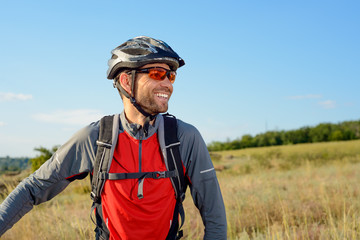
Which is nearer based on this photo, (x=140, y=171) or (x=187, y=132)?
(x=140, y=171)

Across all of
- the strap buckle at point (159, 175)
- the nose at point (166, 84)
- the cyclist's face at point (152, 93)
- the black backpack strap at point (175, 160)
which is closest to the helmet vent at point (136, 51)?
the cyclist's face at point (152, 93)

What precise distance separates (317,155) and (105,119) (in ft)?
85.8

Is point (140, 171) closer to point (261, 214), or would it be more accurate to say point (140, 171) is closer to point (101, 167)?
point (101, 167)

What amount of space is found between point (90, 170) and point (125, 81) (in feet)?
2.89

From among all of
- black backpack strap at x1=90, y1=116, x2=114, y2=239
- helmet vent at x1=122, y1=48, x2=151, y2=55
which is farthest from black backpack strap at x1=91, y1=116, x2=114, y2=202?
helmet vent at x1=122, y1=48, x2=151, y2=55

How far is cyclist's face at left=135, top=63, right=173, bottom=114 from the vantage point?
2680mm

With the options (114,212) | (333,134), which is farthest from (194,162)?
(333,134)

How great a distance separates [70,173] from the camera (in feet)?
8.91

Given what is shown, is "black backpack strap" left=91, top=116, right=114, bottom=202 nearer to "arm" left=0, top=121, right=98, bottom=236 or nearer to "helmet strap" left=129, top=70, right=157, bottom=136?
"arm" left=0, top=121, right=98, bottom=236

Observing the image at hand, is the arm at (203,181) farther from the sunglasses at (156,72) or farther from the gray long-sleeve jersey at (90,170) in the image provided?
the sunglasses at (156,72)

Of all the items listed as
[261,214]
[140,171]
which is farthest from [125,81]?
[261,214]

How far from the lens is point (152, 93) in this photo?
273cm

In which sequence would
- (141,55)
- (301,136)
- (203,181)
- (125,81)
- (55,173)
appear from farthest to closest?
(301,136) < (125,81) < (141,55) < (55,173) < (203,181)

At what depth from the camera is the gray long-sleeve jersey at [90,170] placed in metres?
2.61
